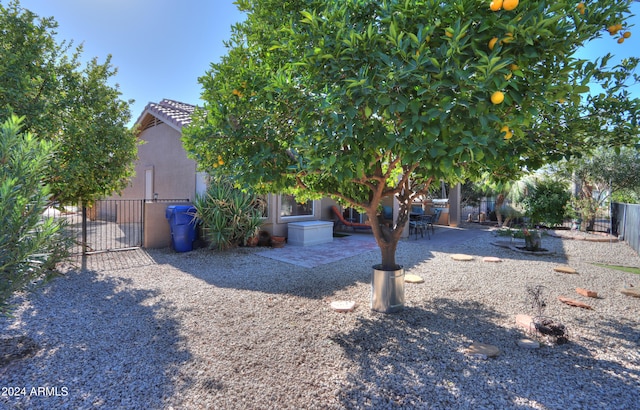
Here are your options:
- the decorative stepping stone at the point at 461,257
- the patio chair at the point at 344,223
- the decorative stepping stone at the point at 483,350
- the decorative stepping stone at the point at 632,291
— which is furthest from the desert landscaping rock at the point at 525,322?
the patio chair at the point at 344,223

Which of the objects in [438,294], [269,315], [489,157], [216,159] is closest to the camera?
[489,157]

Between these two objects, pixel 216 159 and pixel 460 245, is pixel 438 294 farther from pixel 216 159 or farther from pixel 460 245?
pixel 460 245

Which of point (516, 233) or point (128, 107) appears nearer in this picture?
point (128, 107)

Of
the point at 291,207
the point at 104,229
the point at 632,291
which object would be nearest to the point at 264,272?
the point at 291,207

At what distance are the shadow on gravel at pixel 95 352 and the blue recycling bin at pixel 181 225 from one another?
345 centimetres

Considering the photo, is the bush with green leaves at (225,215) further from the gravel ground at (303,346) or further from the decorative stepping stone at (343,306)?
the decorative stepping stone at (343,306)

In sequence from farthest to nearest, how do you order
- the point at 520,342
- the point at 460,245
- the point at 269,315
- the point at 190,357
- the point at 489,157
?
the point at 460,245 < the point at 269,315 < the point at 520,342 < the point at 190,357 < the point at 489,157

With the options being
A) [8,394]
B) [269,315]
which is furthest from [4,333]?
[269,315]

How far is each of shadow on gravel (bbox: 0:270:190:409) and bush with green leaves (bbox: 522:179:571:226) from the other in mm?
16154

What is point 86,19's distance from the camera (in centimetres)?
720

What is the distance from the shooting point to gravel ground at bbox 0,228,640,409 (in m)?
2.68

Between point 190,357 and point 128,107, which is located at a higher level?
point 128,107

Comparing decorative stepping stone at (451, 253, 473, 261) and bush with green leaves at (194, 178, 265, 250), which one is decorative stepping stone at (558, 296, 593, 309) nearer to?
decorative stepping stone at (451, 253, 473, 261)

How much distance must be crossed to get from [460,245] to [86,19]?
41.1 feet
